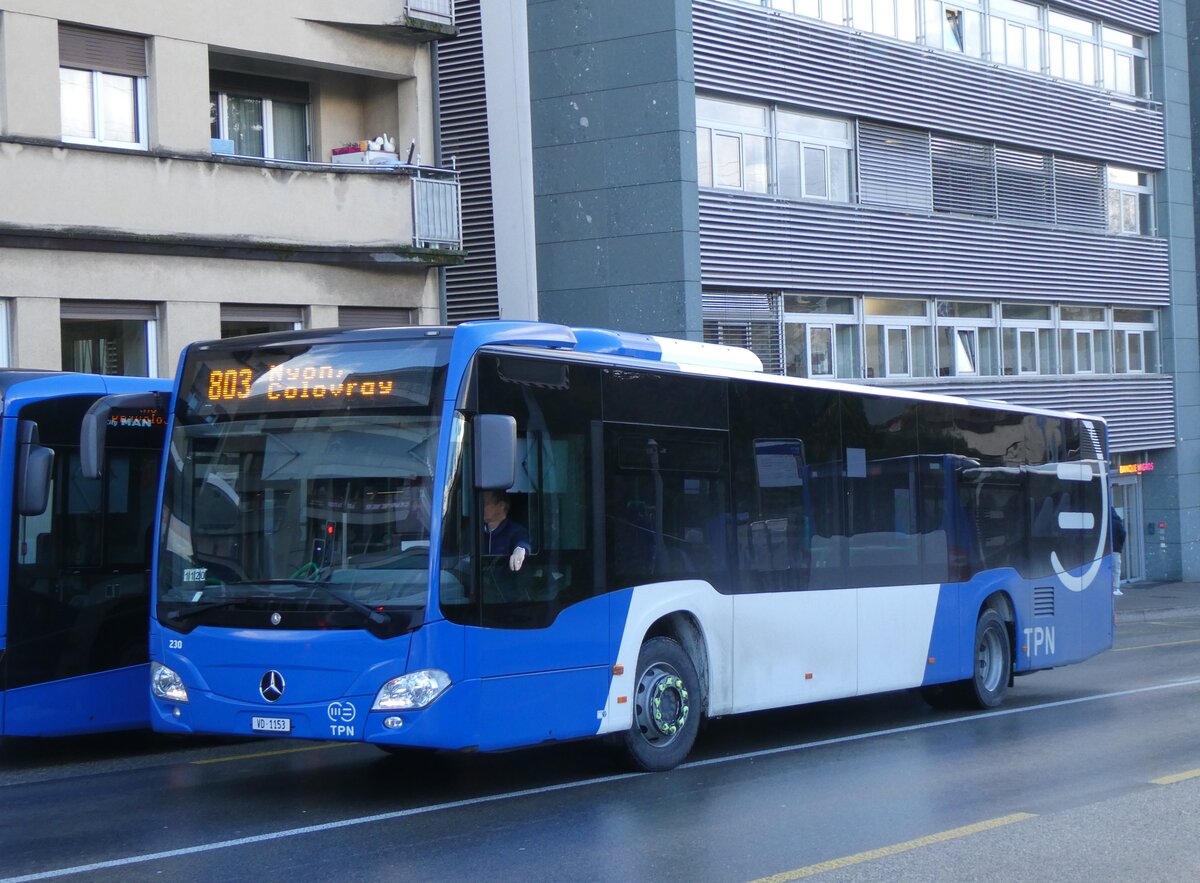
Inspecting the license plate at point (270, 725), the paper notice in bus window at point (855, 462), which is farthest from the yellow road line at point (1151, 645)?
the license plate at point (270, 725)

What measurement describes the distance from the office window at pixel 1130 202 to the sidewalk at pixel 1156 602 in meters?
8.14

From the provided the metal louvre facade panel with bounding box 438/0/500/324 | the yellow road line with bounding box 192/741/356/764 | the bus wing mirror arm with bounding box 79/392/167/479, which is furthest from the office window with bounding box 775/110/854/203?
the bus wing mirror arm with bounding box 79/392/167/479

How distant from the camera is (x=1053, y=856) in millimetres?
8125

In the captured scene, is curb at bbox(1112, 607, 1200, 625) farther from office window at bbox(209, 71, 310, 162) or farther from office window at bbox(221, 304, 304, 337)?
office window at bbox(209, 71, 310, 162)

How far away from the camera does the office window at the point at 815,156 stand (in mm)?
27297

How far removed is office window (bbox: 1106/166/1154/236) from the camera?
36.8 metres

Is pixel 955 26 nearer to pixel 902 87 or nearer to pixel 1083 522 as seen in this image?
pixel 902 87

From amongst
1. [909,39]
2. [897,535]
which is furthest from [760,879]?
[909,39]

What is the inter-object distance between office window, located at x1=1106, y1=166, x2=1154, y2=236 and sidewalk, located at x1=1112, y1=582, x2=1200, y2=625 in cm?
814

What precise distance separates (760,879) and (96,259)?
1478 centimetres

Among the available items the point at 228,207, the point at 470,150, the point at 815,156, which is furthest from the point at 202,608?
the point at 815,156

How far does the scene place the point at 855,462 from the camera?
1345 centimetres

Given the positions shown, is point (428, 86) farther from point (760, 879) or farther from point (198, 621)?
point (760, 879)

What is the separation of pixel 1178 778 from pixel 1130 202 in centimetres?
2938
